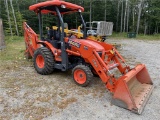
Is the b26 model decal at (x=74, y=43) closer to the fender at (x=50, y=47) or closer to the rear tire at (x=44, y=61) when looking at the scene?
the fender at (x=50, y=47)

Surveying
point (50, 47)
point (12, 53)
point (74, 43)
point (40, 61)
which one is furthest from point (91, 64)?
point (12, 53)

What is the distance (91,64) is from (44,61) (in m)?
1.40

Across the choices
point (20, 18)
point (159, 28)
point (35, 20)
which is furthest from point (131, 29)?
point (20, 18)

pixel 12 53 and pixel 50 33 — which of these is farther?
pixel 12 53

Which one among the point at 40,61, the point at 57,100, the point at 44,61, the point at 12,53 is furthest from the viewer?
the point at 12,53

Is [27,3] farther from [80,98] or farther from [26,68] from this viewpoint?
[80,98]

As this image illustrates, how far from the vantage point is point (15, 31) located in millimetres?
17953

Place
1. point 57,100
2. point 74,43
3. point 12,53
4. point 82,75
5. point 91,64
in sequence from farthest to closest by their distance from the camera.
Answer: point 12,53 < point 74,43 < point 82,75 < point 91,64 < point 57,100

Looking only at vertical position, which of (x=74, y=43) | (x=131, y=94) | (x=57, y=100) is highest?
(x=74, y=43)

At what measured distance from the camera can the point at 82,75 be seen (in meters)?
3.99

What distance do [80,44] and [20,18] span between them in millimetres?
15917

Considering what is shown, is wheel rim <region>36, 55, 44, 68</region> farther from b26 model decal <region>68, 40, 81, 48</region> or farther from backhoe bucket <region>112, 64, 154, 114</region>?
backhoe bucket <region>112, 64, 154, 114</region>

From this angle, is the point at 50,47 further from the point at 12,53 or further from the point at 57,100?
the point at 12,53

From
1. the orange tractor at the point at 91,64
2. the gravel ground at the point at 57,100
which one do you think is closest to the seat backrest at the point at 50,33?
the orange tractor at the point at 91,64
